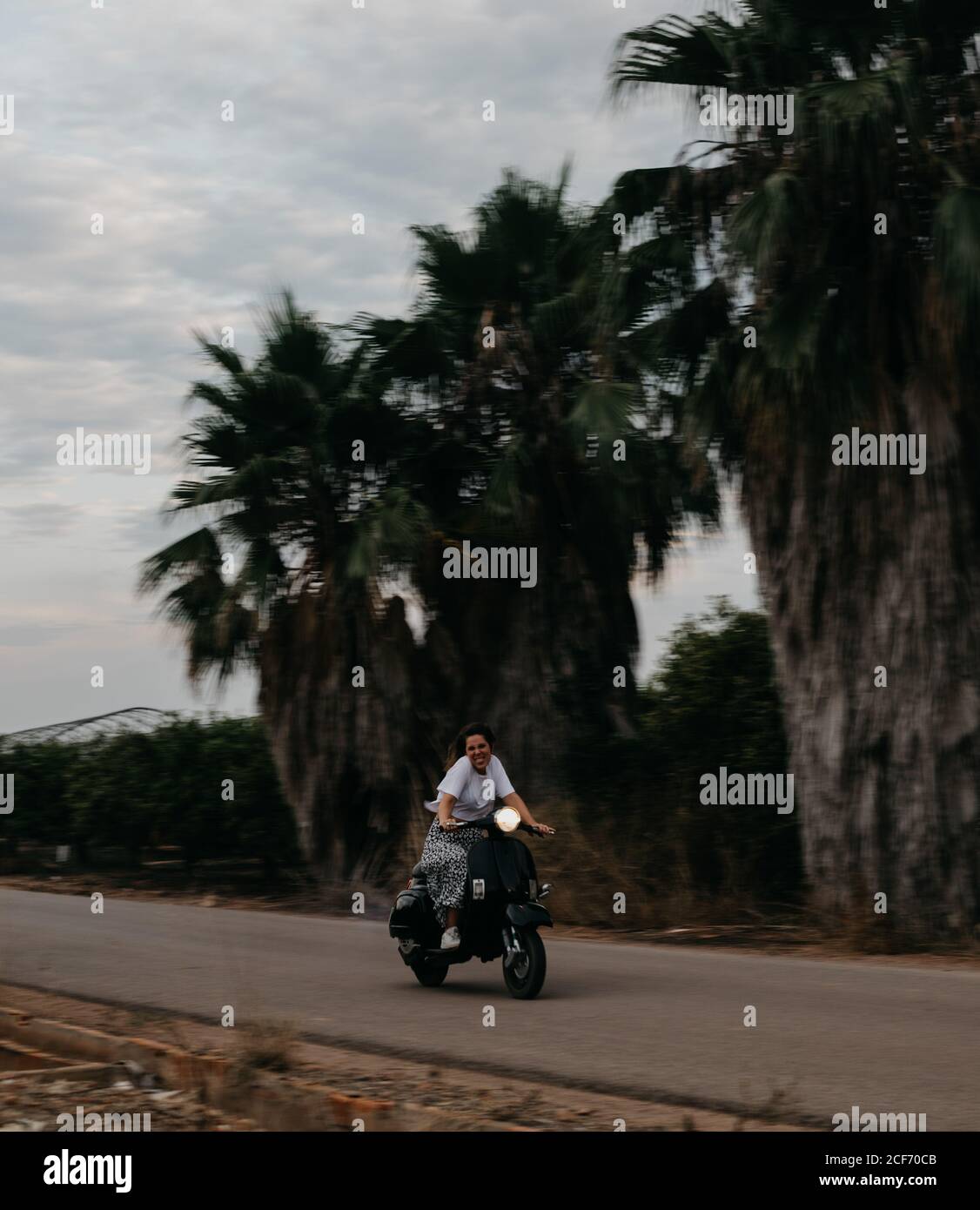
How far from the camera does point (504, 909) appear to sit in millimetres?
10469

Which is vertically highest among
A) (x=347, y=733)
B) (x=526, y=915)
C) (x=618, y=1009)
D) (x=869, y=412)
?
(x=869, y=412)

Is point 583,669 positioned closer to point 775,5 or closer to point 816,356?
point 816,356

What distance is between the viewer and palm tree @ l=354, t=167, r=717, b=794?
65.6 ft

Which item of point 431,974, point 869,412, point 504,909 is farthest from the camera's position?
point 869,412

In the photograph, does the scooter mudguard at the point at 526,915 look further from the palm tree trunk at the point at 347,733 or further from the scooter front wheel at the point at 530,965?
the palm tree trunk at the point at 347,733

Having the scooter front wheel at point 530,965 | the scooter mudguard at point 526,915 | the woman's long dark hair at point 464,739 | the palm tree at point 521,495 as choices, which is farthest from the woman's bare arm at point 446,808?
the palm tree at point 521,495

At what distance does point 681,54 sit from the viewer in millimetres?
15672

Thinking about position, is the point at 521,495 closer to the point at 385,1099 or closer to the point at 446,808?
the point at 446,808

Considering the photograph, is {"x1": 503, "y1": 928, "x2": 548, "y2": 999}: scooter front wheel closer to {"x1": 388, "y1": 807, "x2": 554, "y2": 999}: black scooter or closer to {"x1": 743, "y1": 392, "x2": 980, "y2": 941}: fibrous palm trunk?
{"x1": 388, "y1": 807, "x2": 554, "y2": 999}: black scooter

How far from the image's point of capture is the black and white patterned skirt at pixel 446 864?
34.7ft

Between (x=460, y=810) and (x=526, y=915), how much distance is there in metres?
0.90

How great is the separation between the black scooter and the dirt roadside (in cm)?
188

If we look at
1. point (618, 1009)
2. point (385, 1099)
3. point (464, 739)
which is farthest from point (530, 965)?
point (385, 1099)
